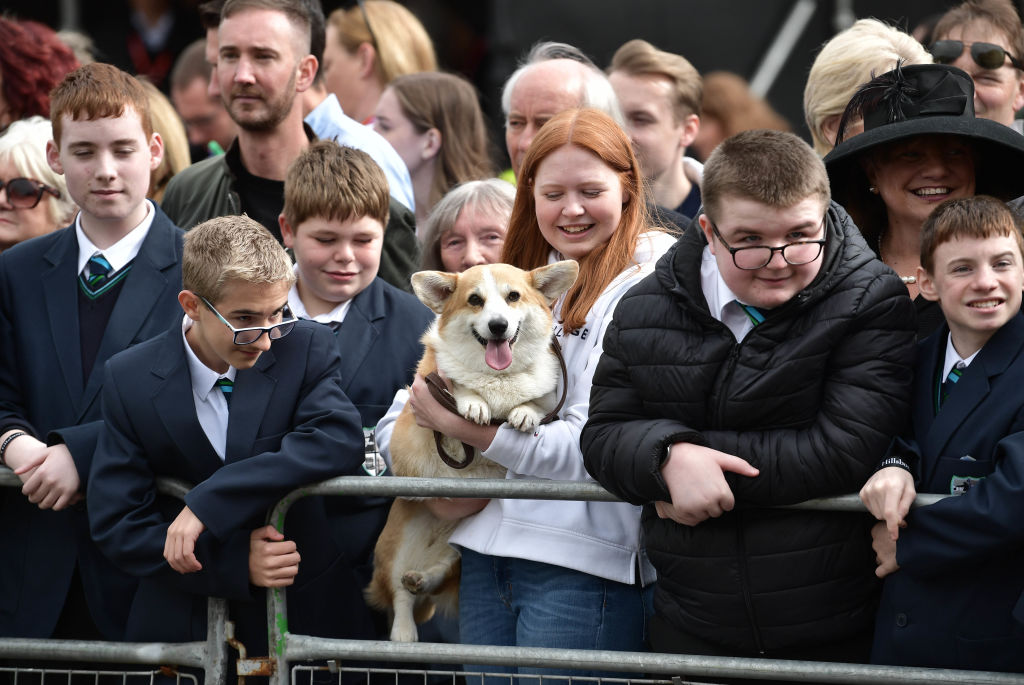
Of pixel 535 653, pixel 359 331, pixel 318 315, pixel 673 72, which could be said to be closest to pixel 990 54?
pixel 673 72

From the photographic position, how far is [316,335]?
3.72 meters

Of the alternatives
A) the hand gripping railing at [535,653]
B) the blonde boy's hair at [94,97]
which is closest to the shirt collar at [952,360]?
the hand gripping railing at [535,653]

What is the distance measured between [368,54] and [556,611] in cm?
429

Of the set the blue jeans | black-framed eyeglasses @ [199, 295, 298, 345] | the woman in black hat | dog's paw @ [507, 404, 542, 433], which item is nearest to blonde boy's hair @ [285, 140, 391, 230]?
black-framed eyeglasses @ [199, 295, 298, 345]

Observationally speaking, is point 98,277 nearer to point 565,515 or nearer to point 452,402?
Result: point 452,402

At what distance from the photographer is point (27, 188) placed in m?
4.73

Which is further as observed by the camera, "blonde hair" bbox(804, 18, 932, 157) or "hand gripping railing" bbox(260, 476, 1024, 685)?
"blonde hair" bbox(804, 18, 932, 157)

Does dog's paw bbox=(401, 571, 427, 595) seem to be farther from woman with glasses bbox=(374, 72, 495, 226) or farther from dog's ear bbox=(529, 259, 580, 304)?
woman with glasses bbox=(374, 72, 495, 226)

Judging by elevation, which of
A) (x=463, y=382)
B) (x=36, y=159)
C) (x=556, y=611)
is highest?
(x=36, y=159)

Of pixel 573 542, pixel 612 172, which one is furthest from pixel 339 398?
pixel 612 172

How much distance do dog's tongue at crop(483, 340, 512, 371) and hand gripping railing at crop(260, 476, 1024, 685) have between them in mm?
385

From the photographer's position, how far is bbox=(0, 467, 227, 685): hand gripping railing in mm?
3502

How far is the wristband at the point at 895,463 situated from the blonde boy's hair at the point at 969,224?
20.4 inches

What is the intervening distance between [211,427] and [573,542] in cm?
113
